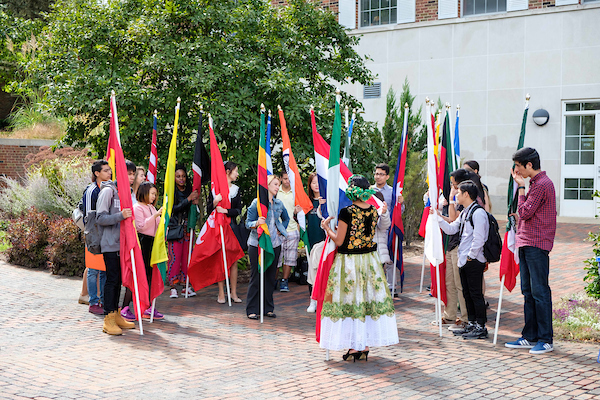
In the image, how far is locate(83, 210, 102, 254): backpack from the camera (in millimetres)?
7352

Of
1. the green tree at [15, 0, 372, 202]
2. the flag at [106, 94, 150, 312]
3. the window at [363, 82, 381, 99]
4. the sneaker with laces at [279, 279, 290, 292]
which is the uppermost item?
the window at [363, 82, 381, 99]

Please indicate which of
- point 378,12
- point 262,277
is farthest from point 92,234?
point 378,12

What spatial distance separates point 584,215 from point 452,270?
12.3 meters

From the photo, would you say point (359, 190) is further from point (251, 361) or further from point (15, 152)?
point (15, 152)

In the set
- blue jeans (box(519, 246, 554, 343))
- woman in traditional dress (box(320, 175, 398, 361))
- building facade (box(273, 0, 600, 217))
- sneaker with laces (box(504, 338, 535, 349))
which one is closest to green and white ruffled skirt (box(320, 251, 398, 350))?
woman in traditional dress (box(320, 175, 398, 361))

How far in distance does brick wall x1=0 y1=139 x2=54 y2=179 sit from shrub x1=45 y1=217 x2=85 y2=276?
10.2 metres

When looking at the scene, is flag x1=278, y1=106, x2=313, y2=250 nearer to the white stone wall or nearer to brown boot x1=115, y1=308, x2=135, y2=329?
brown boot x1=115, y1=308, x2=135, y2=329

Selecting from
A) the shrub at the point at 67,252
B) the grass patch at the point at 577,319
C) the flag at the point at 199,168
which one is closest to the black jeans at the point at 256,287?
the flag at the point at 199,168

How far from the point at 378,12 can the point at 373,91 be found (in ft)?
8.58

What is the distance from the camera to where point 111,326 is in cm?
709

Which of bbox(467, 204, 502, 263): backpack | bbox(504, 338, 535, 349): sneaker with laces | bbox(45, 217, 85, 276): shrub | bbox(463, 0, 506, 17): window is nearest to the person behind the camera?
bbox(504, 338, 535, 349): sneaker with laces

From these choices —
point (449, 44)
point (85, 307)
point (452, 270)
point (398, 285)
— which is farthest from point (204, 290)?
point (449, 44)

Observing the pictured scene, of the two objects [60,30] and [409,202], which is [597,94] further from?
[60,30]

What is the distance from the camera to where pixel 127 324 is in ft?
24.2
